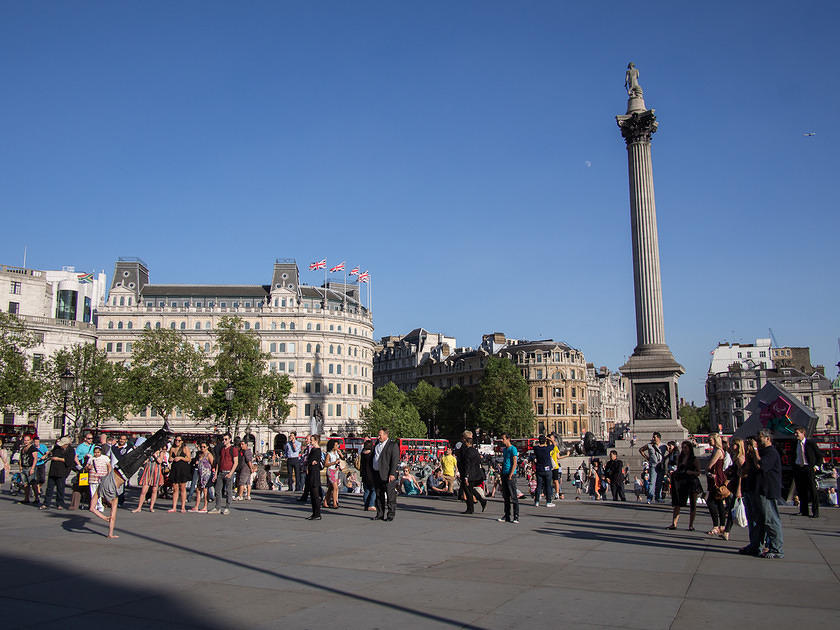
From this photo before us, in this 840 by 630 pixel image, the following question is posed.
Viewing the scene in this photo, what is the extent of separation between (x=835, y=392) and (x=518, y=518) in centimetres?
13213

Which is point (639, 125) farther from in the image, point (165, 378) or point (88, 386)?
point (88, 386)

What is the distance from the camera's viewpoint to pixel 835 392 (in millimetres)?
128375

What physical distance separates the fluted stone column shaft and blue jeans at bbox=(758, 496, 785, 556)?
2557 centimetres

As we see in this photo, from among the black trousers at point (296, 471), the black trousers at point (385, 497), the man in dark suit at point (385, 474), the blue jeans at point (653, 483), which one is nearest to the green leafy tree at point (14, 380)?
the black trousers at point (296, 471)

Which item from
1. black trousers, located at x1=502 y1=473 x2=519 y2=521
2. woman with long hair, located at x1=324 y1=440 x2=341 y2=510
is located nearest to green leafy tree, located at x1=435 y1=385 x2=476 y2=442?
woman with long hair, located at x1=324 y1=440 x2=341 y2=510

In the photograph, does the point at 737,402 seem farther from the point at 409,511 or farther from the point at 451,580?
the point at 451,580

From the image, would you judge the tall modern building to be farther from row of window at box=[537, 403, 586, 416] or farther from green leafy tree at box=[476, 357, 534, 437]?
row of window at box=[537, 403, 586, 416]

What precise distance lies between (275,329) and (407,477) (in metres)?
74.0

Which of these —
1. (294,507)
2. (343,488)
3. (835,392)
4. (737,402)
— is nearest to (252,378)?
(343,488)

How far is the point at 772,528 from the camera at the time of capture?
11867mm

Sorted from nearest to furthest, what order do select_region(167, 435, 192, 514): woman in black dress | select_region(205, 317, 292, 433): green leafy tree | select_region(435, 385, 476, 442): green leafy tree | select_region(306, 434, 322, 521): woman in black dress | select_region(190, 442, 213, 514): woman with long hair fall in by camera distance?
select_region(306, 434, 322, 521): woman in black dress
select_region(167, 435, 192, 514): woman in black dress
select_region(190, 442, 213, 514): woman with long hair
select_region(205, 317, 292, 433): green leafy tree
select_region(435, 385, 476, 442): green leafy tree

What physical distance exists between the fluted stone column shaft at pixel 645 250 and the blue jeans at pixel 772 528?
25.6 metres

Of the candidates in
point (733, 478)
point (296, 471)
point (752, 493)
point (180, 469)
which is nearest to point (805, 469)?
point (733, 478)

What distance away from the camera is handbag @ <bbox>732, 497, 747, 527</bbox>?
15.2m
